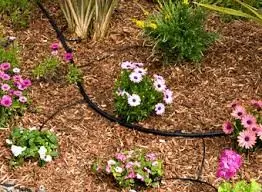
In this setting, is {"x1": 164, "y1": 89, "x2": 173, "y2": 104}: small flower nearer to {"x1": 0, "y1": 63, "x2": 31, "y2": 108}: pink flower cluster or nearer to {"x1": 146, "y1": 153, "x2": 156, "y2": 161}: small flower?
{"x1": 146, "y1": 153, "x2": 156, "y2": 161}: small flower

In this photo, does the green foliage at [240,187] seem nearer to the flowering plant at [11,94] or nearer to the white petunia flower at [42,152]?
the white petunia flower at [42,152]

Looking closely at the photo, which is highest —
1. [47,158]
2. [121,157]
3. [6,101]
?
[6,101]

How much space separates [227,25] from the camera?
531cm

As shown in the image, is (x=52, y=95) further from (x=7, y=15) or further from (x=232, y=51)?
(x=232, y=51)

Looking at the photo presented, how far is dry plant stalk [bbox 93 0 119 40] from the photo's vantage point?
5043 mm

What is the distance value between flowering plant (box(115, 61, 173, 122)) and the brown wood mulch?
0.12m

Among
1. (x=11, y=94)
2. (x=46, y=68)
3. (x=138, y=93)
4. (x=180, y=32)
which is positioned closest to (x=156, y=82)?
(x=138, y=93)

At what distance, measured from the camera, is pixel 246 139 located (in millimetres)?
4004

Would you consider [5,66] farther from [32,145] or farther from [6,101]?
[32,145]

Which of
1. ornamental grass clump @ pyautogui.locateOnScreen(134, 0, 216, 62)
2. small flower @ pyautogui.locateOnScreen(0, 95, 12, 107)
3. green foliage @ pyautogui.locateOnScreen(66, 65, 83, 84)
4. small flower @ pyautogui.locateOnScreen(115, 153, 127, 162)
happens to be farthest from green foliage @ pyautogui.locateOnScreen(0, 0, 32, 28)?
small flower @ pyautogui.locateOnScreen(115, 153, 127, 162)

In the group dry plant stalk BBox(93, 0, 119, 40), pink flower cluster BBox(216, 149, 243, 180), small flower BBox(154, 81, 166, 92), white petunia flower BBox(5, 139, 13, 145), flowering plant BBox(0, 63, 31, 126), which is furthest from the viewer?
dry plant stalk BBox(93, 0, 119, 40)

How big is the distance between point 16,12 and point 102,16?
26.8 inches

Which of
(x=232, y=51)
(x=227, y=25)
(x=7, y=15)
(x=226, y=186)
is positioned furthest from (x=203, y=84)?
(x=7, y=15)

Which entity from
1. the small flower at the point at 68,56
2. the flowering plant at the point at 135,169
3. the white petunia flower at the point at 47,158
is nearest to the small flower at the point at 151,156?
the flowering plant at the point at 135,169
